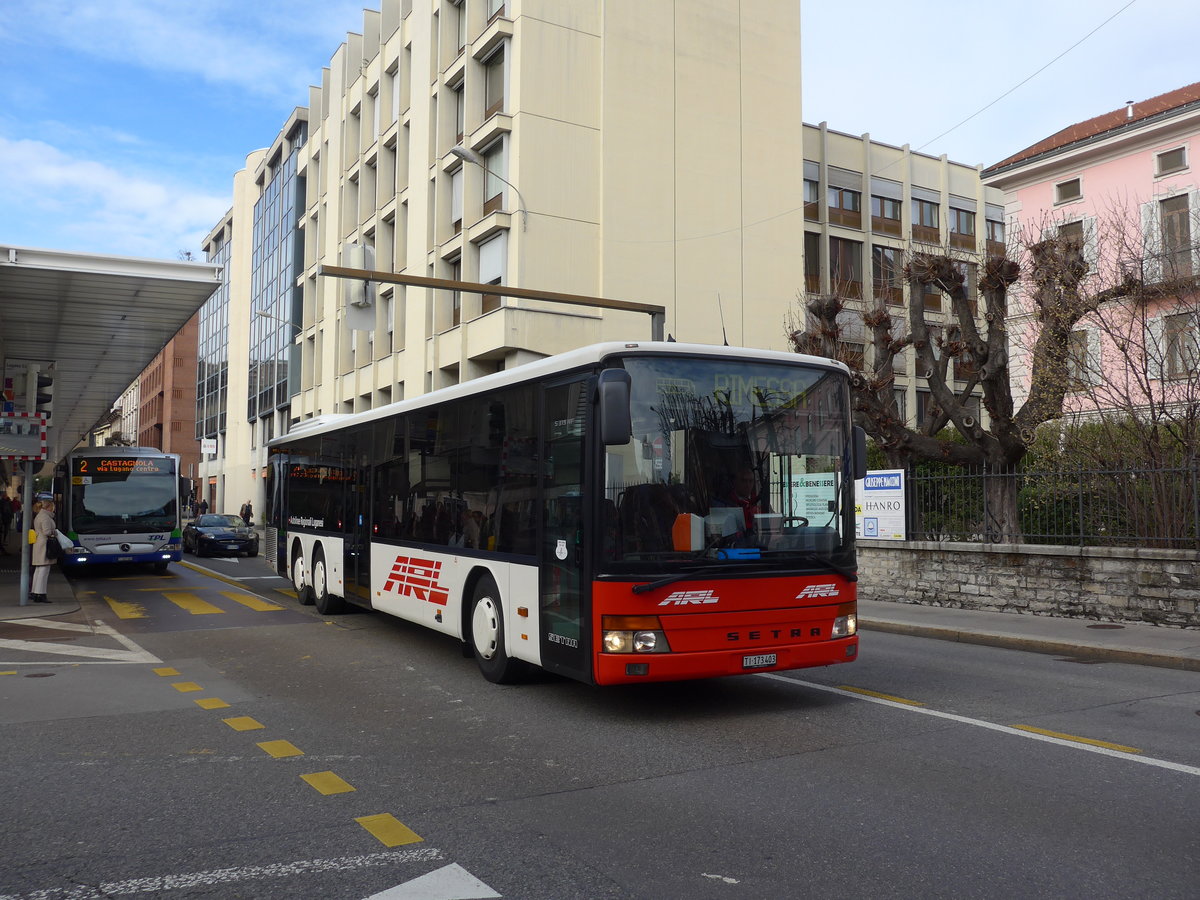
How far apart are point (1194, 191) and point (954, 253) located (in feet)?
42.3

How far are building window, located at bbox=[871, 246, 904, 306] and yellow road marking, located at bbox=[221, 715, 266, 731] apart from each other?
15151 mm

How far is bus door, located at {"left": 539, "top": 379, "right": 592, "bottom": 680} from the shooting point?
25.5ft

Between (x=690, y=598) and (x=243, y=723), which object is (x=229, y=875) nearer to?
(x=243, y=723)

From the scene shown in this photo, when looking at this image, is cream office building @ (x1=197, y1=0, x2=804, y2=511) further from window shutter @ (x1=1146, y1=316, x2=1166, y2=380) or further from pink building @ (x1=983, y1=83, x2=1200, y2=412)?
window shutter @ (x1=1146, y1=316, x2=1166, y2=380)

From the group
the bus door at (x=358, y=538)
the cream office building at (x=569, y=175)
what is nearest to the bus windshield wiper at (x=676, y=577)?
the bus door at (x=358, y=538)

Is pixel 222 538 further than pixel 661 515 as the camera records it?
Yes

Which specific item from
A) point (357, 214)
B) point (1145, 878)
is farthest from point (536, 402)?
point (357, 214)

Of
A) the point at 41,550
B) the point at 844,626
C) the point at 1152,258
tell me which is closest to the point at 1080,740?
the point at 844,626

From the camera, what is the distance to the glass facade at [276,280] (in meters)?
53.2

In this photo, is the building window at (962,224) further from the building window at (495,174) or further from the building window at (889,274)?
the building window at (495,174)

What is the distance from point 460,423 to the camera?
33.7ft

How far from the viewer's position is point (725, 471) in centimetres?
782

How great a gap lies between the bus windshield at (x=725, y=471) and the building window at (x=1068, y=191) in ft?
99.3

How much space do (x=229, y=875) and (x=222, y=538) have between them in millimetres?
29837
